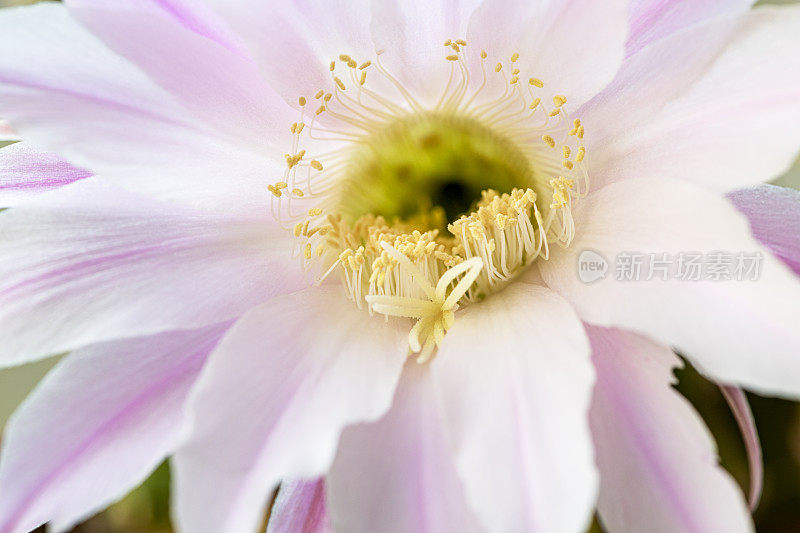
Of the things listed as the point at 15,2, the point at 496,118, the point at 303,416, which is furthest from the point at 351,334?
the point at 15,2

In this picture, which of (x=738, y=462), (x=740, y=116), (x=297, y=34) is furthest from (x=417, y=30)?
(x=738, y=462)

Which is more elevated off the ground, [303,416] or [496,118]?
[496,118]

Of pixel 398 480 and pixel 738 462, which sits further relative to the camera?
pixel 738 462

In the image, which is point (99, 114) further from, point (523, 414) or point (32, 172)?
point (523, 414)

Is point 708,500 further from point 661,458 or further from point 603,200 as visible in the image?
point 603,200

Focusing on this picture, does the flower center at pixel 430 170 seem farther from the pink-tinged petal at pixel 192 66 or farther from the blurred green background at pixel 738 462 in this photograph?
the blurred green background at pixel 738 462

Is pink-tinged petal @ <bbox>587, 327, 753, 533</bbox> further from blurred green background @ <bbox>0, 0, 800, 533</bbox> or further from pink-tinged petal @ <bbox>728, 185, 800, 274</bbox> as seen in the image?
blurred green background @ <bbox>0, 0, 800, 533</bbox>

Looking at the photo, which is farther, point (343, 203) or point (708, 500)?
point (343, 203)
